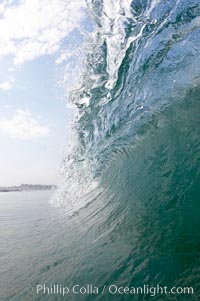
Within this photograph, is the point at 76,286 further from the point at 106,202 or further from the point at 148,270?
the point at 106,202

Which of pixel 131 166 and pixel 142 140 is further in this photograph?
pixel 142 140

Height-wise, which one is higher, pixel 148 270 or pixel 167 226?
pixel 167 226

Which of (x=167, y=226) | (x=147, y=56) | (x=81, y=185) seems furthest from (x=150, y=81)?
(x=81, y=185)

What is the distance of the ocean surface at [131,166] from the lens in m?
3.34

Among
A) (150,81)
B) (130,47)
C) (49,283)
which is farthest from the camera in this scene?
(150,81)

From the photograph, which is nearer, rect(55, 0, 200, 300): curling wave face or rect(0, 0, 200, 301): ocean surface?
rect(0, 0, 200, 301): ocean surface

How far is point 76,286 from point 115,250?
31.9 inches

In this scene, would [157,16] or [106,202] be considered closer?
[157,16]

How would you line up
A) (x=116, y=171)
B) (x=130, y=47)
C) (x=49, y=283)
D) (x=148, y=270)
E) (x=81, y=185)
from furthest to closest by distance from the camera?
(x=81, y=185)
(x=116, y=171)
(x=130, y=47)
(x=49, y=283)
(x=148, y=270)

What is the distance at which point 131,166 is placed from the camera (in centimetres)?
702

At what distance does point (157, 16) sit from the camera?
6176mm

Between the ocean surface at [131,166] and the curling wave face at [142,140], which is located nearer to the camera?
the ocean surface at [131,166]

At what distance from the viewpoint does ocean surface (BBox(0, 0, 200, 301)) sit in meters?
3.34

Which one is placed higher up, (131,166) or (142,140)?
(142,140)
